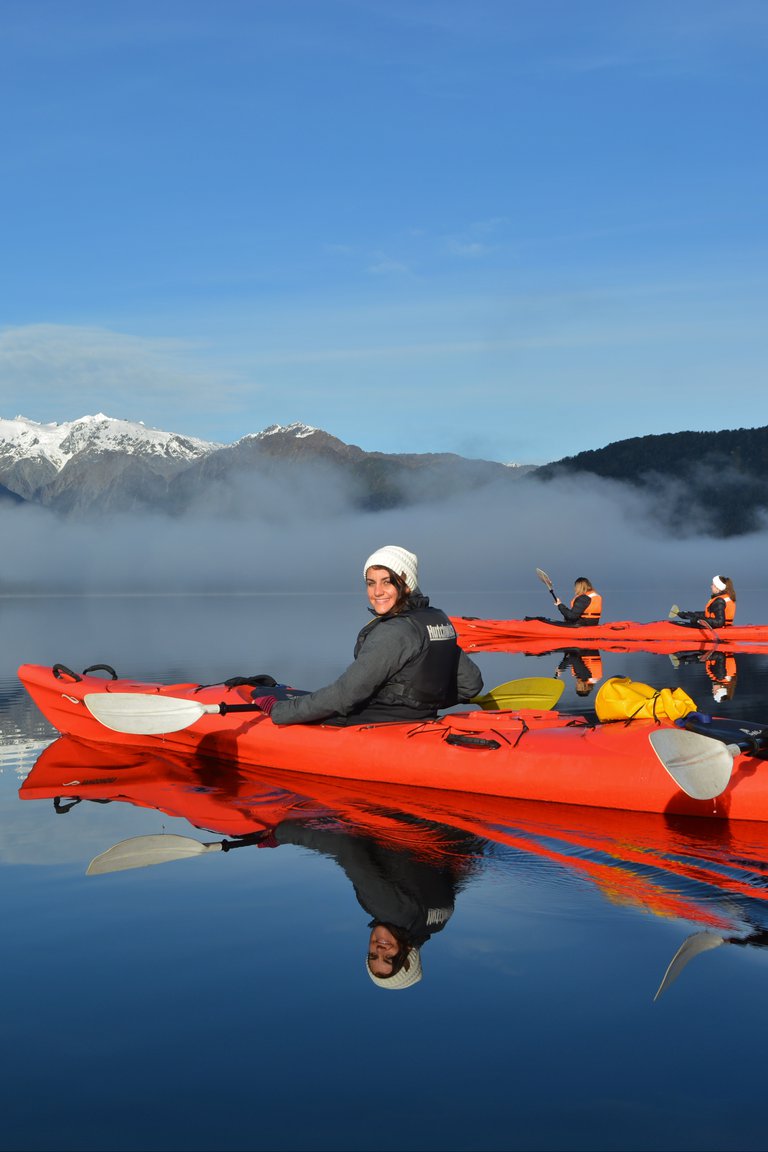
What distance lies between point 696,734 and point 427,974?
9.06 feet

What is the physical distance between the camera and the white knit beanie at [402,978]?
455 centimetres

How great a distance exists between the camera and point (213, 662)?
65.3ft

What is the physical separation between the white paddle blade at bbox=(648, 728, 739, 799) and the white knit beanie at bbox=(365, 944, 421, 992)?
2.50 meters

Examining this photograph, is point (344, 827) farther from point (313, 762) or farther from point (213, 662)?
point (213, 662)

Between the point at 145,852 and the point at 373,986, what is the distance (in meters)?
2.73

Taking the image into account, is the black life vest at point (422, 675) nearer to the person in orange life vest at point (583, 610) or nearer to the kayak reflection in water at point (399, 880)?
the kayak reflection in water at point (399, 880)

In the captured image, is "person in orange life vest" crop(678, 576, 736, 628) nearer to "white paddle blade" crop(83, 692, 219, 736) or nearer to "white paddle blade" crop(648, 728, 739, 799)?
"white paddle blade" crop(83, 692, 219, 736)

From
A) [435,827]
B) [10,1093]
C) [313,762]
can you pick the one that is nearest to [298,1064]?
[10,1093]

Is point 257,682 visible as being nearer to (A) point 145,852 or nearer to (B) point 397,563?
(B) point 397,563

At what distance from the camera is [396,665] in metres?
8.13

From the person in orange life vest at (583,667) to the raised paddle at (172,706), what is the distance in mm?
5505

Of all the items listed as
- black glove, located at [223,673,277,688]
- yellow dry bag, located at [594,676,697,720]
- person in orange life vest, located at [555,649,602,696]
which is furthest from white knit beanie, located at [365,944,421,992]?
person in orange life vest, located at [555,649,602,696]

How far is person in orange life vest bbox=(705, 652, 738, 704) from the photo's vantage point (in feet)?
51.1

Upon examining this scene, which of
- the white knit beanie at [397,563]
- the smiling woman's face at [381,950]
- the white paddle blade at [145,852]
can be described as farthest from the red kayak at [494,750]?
the smiling woman's face at [381,950]
